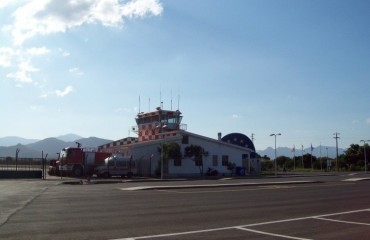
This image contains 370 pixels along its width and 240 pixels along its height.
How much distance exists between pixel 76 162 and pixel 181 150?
13.9 metres

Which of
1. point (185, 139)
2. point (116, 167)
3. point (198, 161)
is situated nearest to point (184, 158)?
point (198, 161)

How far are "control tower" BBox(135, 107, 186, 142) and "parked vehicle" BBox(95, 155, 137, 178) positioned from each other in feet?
48.4

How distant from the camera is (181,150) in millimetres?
58438

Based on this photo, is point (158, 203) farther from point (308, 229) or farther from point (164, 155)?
point (164, 155)

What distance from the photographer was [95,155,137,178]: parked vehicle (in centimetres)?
4916

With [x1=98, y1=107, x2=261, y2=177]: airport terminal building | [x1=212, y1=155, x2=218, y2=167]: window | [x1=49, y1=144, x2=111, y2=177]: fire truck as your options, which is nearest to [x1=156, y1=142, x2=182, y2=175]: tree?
[x1=98, y1=107, x2=261, y2=177]: airport terminal building

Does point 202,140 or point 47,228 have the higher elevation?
point 202,140

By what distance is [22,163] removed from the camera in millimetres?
53031

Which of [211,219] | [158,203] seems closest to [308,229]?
[211,219]

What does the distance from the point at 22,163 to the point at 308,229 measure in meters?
45.4

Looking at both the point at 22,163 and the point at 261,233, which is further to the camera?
the point at 22,163

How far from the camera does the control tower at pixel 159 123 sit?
6606 cm

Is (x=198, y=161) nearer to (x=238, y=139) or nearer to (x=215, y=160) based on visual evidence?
(x=215, y=160)

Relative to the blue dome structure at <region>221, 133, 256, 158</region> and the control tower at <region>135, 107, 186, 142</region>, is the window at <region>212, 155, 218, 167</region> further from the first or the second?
the blue dome structure at <region>221, 133, 256, 158</region>
